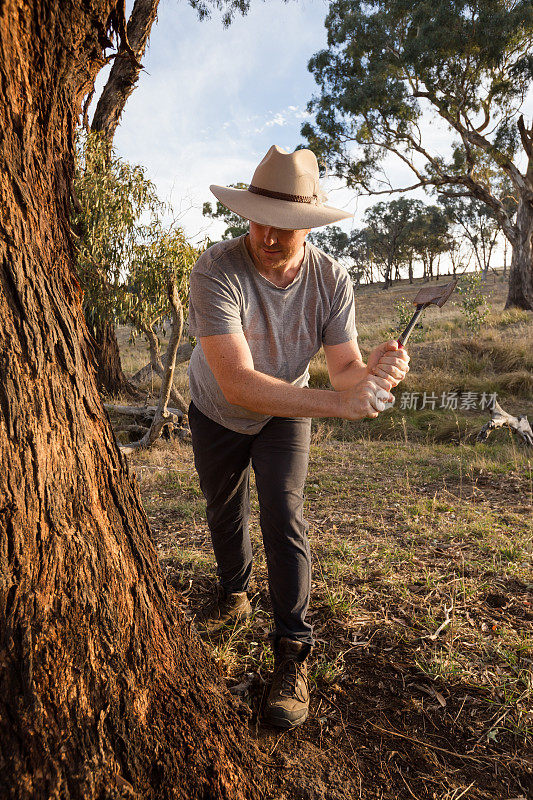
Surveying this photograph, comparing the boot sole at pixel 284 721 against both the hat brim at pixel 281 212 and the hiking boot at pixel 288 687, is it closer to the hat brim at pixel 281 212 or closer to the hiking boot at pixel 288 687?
the hiking boot at pixel 288 687

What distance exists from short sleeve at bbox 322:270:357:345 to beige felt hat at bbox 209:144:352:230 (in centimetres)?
30

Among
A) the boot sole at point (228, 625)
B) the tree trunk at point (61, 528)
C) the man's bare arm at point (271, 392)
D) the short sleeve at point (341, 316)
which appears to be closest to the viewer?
the tree trunk at point (61, 528)

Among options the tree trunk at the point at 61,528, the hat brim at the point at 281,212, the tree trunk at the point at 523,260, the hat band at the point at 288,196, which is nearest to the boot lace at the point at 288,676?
the tree trunk at the point at 61,528

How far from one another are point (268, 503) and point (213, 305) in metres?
0.76

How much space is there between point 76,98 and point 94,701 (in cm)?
148

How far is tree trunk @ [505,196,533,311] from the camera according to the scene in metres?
16.2

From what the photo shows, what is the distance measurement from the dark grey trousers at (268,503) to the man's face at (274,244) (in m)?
0.63

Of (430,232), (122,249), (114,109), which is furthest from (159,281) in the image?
(430,232)

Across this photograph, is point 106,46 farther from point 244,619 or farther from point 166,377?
point 166,377

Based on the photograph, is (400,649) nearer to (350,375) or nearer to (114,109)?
(350,375)

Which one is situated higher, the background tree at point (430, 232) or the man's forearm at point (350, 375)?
the background tree at point (430, 232)

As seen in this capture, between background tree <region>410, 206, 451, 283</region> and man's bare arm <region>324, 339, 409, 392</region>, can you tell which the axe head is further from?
background tree <region>410, 206, 451, 283</region>

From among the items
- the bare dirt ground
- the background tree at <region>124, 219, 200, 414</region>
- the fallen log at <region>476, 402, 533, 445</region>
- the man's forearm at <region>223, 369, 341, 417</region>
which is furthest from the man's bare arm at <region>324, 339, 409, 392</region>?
the fallen log at <region>476, 402, 533, 445</region>

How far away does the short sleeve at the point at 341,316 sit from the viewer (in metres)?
2.30
